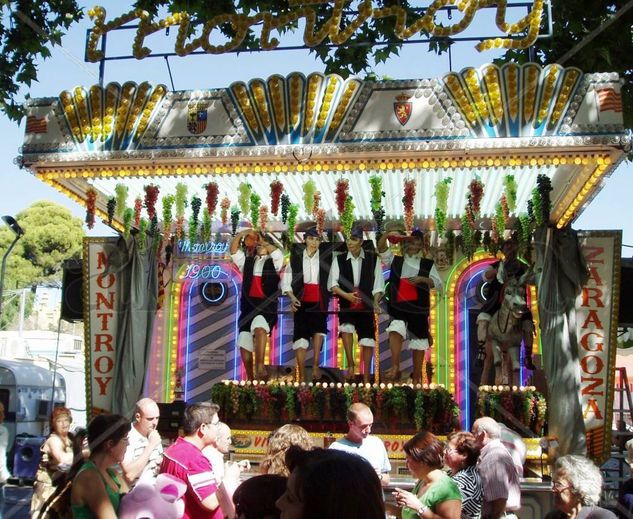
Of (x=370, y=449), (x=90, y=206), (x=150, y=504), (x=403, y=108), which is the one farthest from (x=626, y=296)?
(x=150, y=504)

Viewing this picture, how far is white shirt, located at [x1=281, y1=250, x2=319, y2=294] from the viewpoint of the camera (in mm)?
11758

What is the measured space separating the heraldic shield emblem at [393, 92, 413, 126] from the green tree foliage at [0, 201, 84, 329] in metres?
34.7

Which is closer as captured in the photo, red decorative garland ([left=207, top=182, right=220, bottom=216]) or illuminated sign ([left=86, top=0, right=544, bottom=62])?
illuminated sign ([left=86, top=0, right=544, bottom=62])

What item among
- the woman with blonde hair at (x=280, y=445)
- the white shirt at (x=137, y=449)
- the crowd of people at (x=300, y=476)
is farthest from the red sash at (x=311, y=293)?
the woman with blonde hair at (x=280, y=445)

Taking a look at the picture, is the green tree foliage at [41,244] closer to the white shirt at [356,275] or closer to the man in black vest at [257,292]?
the man in black vest at [257,292]

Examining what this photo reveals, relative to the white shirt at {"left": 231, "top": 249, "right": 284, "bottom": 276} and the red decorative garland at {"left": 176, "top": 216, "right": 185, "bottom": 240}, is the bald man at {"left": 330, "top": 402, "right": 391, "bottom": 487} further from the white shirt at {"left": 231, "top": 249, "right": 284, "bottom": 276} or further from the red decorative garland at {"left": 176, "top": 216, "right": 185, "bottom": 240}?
the red decorative garland at {"left": 176, "top": 216, "right": 185, "bottom": 240}

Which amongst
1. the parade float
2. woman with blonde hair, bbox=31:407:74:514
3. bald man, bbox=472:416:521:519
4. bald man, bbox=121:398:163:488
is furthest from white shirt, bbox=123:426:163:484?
the parade float

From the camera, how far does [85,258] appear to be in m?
12.1

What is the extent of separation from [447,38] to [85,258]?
6043 mm

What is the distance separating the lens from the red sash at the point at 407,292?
11609 millimetres

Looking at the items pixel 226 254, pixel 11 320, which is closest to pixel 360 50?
pixel 226 254

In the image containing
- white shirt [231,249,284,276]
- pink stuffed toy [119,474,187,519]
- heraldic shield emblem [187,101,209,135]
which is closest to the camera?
pink stuffed toy [119,474,187,519]

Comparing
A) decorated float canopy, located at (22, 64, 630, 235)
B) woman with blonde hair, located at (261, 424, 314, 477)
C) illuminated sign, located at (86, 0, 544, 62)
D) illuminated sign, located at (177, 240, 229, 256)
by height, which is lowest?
woman with blonde hair, located at (261, 424, 314, 477)

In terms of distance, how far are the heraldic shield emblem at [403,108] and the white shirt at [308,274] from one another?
11.2 ft
